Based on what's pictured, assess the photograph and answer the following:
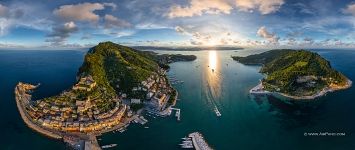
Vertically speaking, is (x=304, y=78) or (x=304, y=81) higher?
(x=304, y=78)

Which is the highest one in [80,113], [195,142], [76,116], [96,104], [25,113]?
[96,104]

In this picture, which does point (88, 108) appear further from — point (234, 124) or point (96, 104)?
point (234, 124)

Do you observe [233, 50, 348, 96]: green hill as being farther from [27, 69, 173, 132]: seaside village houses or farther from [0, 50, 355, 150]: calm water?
[27, 69, 173, 132]: seaside village houses

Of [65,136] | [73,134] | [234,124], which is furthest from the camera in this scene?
Answer: [234,124]

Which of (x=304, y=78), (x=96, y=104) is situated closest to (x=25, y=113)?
(x=96, y=104)

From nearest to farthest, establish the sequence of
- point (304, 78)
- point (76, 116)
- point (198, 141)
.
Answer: point (198, 141) < point (76, 116) < point (304, 78)

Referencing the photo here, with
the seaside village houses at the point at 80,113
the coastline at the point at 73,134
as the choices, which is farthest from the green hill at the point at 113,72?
the coastline at the point at 73,134

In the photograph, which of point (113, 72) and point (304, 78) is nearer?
point (113, 72)

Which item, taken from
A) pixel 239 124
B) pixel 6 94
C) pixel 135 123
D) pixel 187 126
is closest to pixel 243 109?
pixel 239 124

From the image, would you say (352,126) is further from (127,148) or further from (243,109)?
(127,148)
